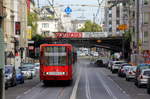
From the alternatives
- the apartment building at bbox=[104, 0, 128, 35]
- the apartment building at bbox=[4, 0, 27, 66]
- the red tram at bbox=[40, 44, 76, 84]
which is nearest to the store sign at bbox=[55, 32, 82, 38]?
the apartment building at bbox=[4, 0, 27, 66]

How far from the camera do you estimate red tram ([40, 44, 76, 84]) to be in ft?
116

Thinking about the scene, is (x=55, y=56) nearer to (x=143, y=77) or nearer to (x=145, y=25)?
(x=143, y=77)

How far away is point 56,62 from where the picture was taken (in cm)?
3531

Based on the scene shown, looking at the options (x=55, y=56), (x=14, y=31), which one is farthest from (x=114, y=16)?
(x=55, y=56)

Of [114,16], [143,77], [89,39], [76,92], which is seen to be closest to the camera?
[76,92]

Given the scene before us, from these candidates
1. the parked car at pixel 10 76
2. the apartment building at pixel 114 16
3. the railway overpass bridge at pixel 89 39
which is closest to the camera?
the parked car at pixel 10 76

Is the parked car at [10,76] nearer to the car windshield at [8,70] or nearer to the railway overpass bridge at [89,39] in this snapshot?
the car windshield at [8,70]

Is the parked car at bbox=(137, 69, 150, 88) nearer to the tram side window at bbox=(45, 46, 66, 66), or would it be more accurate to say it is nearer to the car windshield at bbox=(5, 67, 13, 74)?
the tram side window at bbox=(45, 46, 66, 66)

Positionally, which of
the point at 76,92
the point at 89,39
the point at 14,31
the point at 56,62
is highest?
the point at 14,31

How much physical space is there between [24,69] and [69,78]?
1909cm

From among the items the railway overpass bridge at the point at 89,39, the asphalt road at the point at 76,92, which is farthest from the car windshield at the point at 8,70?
the railway overpass bridge at the point at 89,39

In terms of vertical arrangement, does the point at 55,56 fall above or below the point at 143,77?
above

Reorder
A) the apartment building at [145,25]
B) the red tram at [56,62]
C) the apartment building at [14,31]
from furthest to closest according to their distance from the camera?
1. the apartment building at [145,25]
2. the apartment building at [14,31]
3. the red tram at [56,62]

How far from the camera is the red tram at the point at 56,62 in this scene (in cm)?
3522
